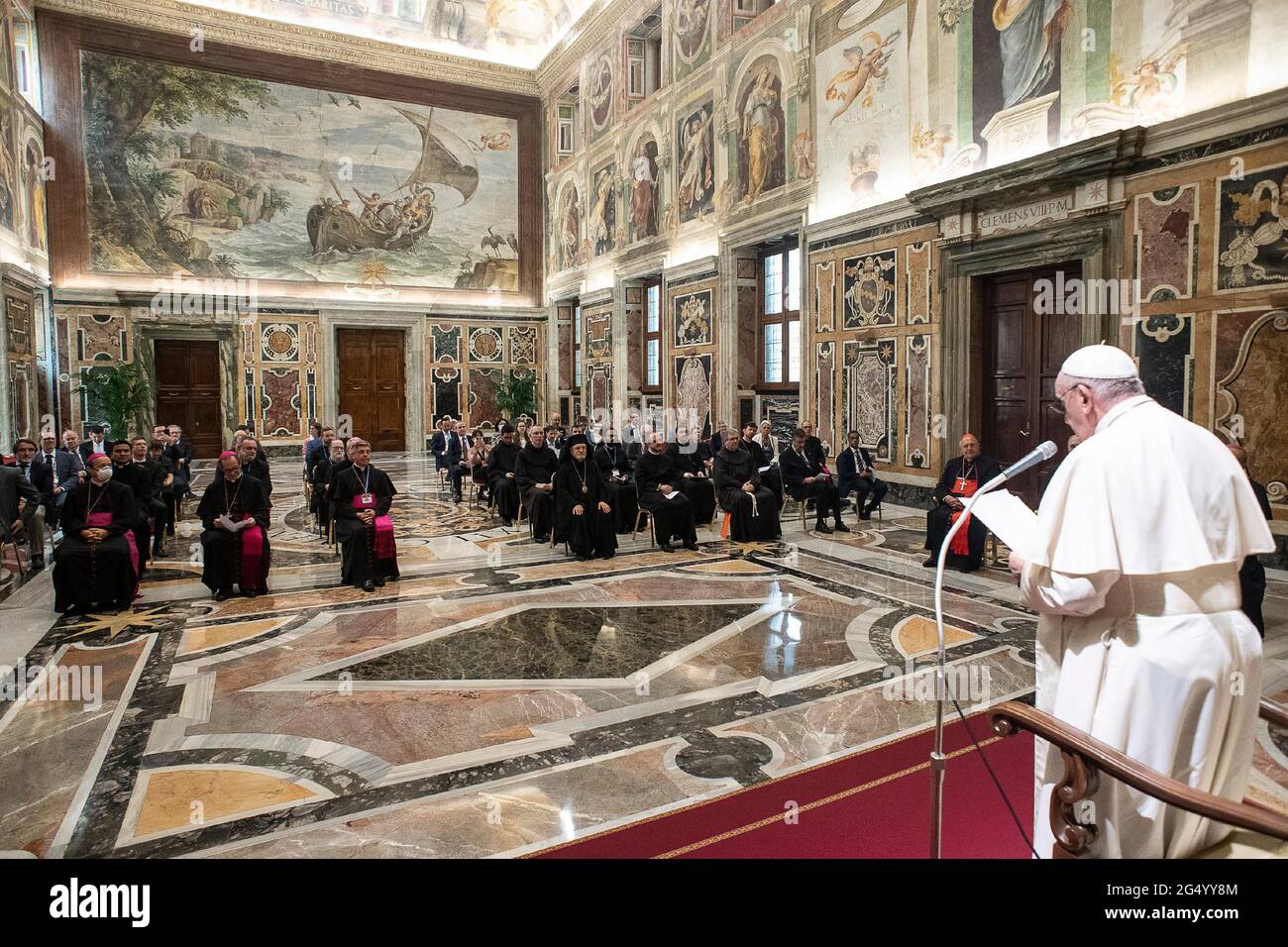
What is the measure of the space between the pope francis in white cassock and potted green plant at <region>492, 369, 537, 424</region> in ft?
62.8

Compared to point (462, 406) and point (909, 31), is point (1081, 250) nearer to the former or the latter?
point (909, 31)

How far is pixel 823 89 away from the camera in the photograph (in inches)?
456

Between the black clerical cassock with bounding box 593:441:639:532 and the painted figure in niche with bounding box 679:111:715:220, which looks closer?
the black clerical cassock with bounding box 593:441:639:532

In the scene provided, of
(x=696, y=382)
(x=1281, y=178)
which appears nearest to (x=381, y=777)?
(x=1281, y=178)

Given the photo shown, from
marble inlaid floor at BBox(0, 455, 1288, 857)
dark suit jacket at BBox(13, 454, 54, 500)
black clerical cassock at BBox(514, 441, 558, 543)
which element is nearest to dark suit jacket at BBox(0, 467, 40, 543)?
marble inlaid floor at BBox(0, 455, 1288, 857)

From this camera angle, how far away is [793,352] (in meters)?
13.2

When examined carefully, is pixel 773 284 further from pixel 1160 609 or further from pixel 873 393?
pixel 1160 609

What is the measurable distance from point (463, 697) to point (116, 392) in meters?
15.9

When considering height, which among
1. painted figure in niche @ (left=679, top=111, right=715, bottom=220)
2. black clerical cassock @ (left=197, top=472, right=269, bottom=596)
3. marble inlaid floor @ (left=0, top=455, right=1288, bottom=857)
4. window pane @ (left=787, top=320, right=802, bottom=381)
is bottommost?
marble inlaid floor @ (left=0, top=455, right=1288, bottom=857)

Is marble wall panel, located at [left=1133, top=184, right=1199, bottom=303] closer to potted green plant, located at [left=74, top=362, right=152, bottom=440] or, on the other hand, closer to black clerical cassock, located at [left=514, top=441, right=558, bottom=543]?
black clerical cassock, located at [left=514, top=441, right=558, bottom=543]

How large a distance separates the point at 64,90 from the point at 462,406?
10.7 meters

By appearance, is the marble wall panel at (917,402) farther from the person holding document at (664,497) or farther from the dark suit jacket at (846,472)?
the person holding document at (664,497)

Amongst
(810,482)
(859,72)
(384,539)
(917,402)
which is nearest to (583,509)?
(384,539)

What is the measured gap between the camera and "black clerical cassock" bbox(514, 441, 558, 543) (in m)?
9.44
